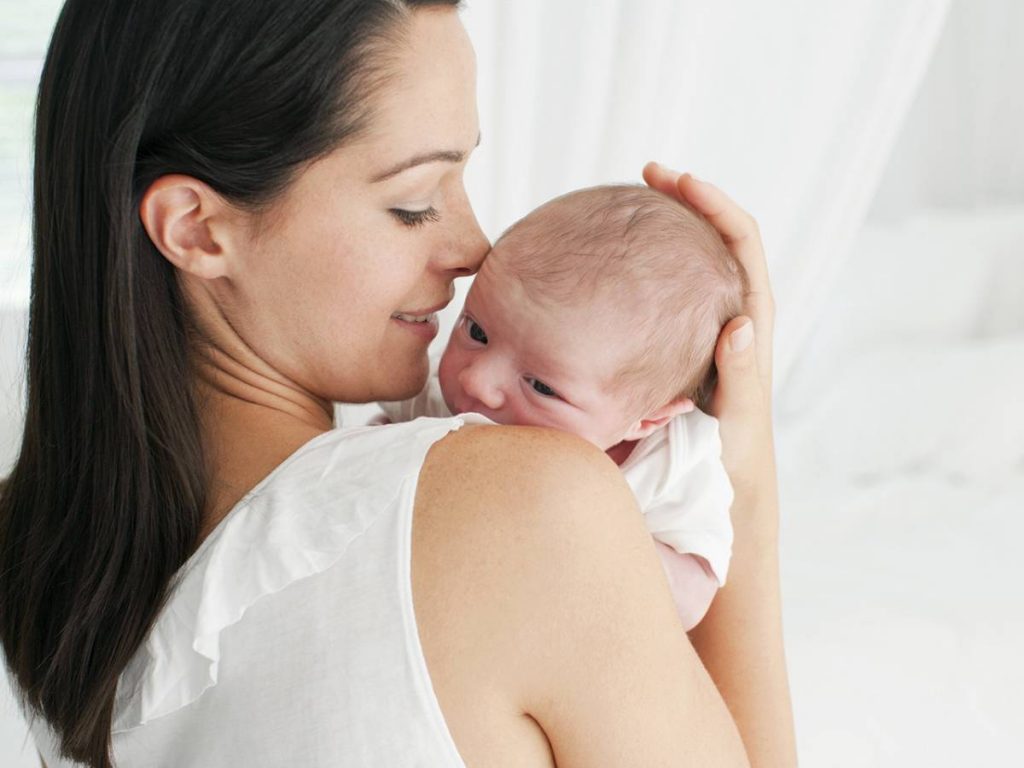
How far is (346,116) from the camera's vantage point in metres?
1.19

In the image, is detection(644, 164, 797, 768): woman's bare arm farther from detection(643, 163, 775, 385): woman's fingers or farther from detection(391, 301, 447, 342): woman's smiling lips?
detection(391, 301, 447, 342): woman's smiling lips

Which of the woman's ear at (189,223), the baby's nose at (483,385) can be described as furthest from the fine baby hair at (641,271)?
the woman's ear at (189,223)

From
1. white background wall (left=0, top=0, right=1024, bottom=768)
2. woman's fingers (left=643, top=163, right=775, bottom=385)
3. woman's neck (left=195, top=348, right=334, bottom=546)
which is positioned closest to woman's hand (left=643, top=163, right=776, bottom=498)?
woman's fingers (left=643, top=163, right=775, bottom=385)

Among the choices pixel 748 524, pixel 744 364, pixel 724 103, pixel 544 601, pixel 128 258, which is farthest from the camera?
pixel 724 103

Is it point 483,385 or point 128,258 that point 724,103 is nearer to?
point 483,385

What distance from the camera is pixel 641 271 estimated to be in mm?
1432

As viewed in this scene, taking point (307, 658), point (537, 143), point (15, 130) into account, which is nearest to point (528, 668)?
point (307, 658)

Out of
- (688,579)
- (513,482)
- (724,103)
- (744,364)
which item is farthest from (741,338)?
(724,103)

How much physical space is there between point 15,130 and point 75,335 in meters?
2.20

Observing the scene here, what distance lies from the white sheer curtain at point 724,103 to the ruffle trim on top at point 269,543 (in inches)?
69.6

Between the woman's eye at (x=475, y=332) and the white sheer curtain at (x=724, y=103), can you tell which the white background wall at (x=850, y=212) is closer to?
the white sheer curtain at (x=724, y=103)

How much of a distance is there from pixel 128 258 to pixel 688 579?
2.28ft

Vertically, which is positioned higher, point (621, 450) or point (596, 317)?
point (596, 317)

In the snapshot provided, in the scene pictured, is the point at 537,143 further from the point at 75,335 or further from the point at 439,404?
the point at 75,335
